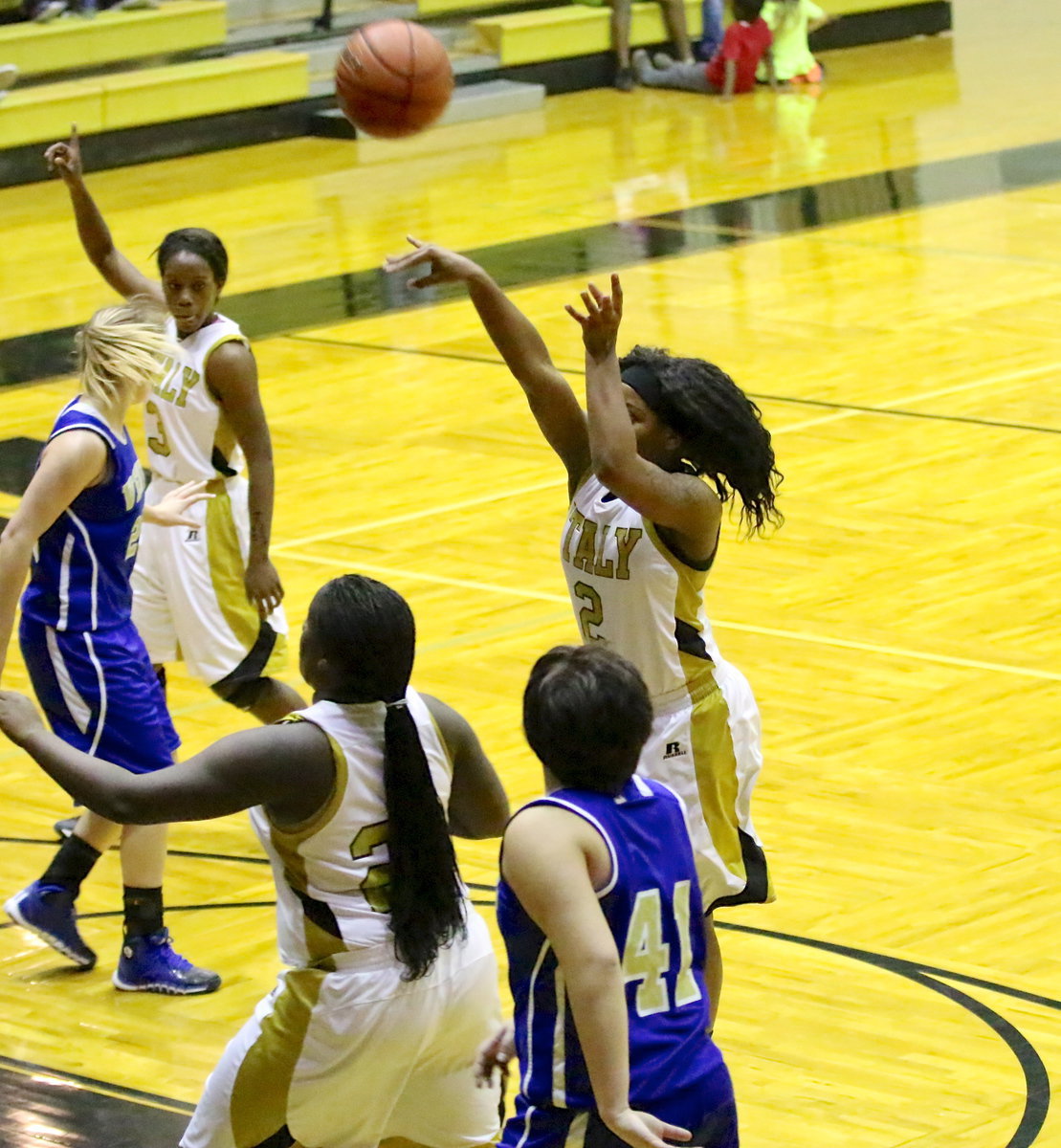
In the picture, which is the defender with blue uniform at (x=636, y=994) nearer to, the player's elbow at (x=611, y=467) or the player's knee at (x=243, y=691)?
the player's elbow at (x=611, y=467)

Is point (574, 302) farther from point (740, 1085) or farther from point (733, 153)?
point (740, 1085)

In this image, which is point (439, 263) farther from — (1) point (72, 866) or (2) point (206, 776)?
(1) point (72, 866)

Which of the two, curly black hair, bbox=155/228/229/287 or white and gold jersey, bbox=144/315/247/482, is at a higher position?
curly black hair, bbox=155/228/229/287

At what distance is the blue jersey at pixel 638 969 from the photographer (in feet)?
9.84

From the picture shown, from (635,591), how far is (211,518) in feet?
7.29

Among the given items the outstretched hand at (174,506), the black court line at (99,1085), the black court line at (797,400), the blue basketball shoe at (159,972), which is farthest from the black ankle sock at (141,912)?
the black court line at (797,400)

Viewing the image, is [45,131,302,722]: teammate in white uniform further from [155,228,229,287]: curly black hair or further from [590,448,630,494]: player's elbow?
[590,448,630,494]: player's elbow

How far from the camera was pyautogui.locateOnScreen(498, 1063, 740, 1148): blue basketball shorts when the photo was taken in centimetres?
302

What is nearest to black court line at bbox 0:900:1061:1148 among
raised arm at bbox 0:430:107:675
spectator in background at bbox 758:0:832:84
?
raised arm at bbox 0:430:107:675

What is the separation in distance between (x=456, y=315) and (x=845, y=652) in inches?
228

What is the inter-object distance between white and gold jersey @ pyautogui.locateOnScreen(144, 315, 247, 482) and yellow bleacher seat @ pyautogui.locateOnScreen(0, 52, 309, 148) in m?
11.2

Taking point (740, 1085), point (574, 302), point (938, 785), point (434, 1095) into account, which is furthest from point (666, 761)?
point (574, 302)

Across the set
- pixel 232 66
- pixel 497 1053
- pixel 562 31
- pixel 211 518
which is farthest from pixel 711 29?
pixel 497 1053

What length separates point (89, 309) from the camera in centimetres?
1276
